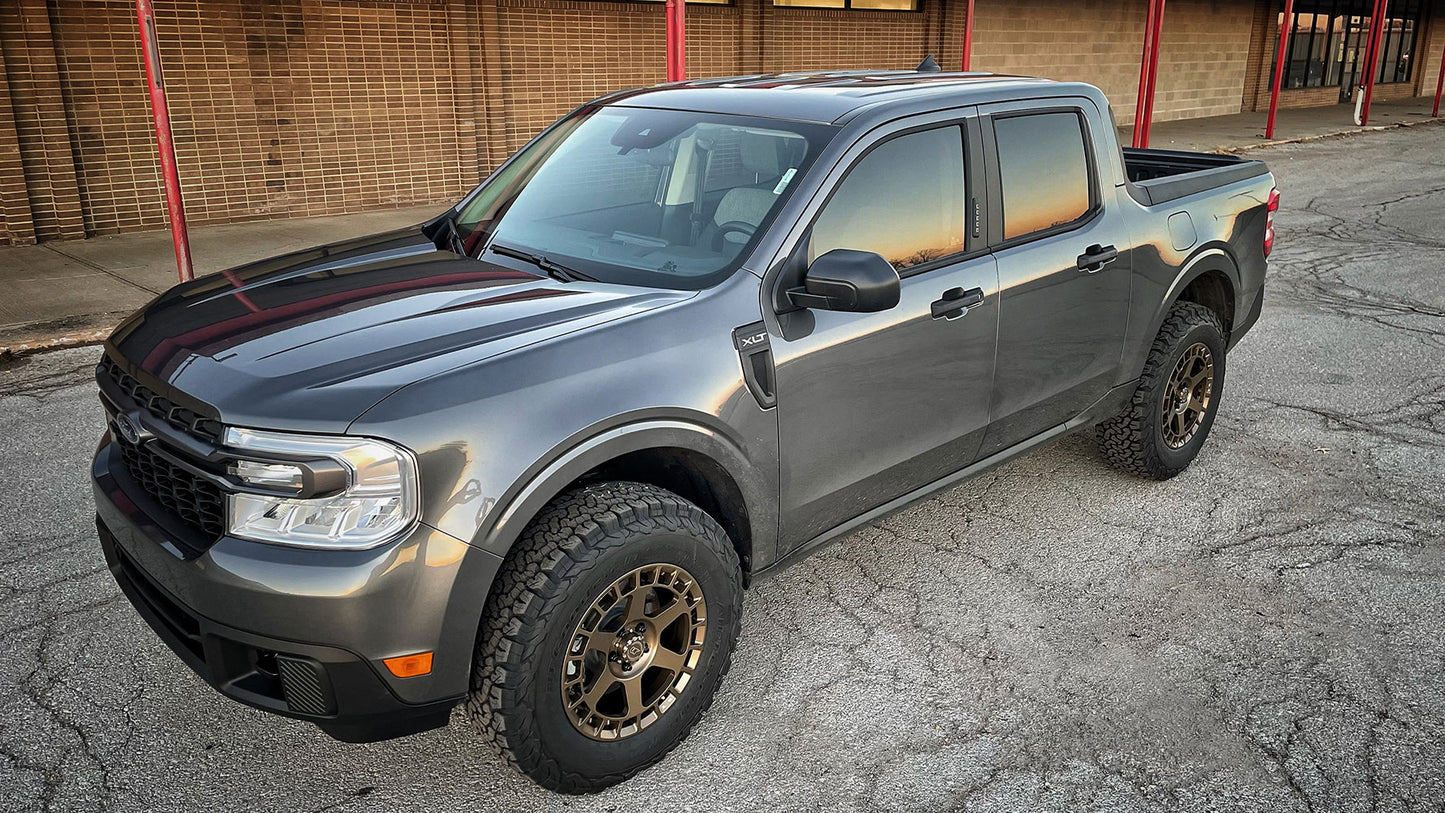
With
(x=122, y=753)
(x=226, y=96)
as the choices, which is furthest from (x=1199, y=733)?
(x=226, y=96)

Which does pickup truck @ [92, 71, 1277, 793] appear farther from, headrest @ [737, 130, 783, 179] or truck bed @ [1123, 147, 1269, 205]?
truck bed @ [1123, 147, 1269, 205]

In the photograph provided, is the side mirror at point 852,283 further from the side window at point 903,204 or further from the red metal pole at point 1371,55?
the red metal pole at point 1371,55

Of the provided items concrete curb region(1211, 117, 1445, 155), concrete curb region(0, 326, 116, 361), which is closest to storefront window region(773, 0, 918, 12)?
concrete curb region(1211, 117, 1445, 155)

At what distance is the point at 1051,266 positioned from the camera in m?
4.21

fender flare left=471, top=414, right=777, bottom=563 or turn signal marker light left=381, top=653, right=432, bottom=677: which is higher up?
fender flare left=471, top=414, right=777, bottom=563

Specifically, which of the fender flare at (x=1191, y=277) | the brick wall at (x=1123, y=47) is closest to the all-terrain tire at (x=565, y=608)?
the fender flare at (x=1191, y=277)

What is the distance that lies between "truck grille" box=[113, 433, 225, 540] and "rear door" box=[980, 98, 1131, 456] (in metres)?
2.60

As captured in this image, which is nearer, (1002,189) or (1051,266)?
(1002,189)

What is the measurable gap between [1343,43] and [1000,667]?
3094 cm

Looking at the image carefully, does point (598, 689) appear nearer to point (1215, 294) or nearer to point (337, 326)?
point (337, 326)

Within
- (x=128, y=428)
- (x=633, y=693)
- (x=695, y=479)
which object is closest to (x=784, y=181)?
(x=695, y=479)

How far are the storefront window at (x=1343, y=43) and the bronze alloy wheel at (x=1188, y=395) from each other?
24.2 m

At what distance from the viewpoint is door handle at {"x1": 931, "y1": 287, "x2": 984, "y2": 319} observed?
379 centimetres

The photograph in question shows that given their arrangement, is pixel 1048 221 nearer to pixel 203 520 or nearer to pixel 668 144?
pixel 668 144
